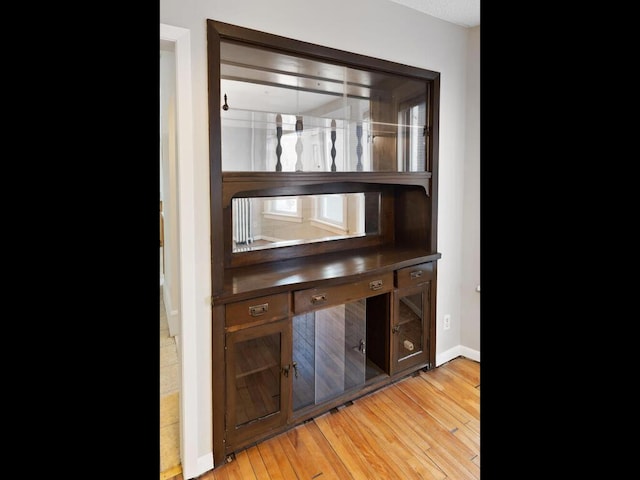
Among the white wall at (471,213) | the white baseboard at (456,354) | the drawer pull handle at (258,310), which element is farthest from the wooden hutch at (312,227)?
the white wall at (471,213)

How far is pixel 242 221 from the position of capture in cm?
212

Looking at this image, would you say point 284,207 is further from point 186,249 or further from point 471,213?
point 471,213

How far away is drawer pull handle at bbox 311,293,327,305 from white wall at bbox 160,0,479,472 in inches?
21.4

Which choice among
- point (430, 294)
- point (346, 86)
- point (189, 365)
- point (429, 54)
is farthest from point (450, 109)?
point (189, 365)

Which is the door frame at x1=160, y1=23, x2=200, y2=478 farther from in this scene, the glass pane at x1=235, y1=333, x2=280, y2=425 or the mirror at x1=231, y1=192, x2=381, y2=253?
the mirror at x1=231, y1=192, x2=381, y2=253

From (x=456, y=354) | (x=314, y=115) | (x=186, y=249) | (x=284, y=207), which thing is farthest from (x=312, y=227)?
(x=456, y=354)

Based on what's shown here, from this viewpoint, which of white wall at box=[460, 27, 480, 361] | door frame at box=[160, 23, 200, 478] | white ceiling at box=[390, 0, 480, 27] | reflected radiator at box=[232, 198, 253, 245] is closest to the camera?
door frame at box=[160, 23, 200, 478]

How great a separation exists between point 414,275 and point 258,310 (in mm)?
1139

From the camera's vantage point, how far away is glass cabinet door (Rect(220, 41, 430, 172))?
182 cm

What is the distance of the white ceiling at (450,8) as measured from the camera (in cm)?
230

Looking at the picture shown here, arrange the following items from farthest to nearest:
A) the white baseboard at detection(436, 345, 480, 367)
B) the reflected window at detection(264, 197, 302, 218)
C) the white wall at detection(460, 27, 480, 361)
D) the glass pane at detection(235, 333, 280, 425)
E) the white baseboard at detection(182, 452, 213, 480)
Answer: the white baseboard at detection(436, 345, 480, 367)
the white wall at detection(460, 27, 480, 361)
the reflected window at detection(264, 197, 302, 218)
the glass pane at detection(235, 333, 280, 425)
the white baseboard at detection(182, 452, 213, 480)

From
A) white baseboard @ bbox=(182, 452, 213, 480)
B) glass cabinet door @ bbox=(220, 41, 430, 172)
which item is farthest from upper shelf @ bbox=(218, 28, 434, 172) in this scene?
white baseboard @ bbox=(182, 452, 213, 480)

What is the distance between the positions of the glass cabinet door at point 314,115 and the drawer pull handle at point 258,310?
669 millimetres
